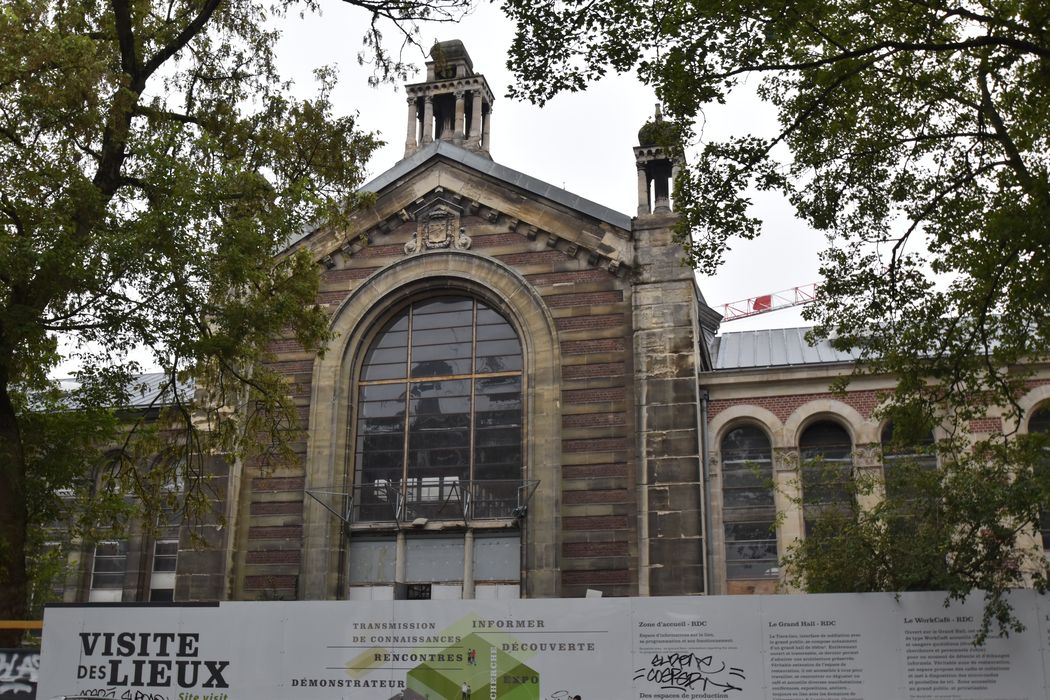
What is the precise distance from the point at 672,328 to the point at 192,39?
1035 cm

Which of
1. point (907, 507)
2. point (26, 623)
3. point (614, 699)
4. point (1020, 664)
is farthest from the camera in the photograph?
point (907, 507)

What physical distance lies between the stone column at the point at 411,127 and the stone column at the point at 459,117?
1560mm

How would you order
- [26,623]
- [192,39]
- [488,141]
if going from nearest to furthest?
1. [26,623]
2. [192,39]
3. [488,141]

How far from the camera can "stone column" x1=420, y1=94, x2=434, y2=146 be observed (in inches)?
1091

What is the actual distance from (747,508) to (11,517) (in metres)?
15.0

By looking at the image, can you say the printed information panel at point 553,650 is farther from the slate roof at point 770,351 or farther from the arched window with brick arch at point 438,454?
the slate roof at point 770,351

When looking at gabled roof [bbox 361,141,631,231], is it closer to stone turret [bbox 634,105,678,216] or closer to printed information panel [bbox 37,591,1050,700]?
stone turret [bbox 634,105,678,216]

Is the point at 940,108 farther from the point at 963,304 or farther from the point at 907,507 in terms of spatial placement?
the point at 907,507

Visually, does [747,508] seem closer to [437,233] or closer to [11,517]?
[437,233]

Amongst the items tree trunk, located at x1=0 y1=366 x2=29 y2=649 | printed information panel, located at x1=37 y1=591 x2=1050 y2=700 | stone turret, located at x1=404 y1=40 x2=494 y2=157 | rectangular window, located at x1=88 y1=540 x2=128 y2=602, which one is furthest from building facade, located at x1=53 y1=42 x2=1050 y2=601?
printed information panel, located at x1=37 y1=591 x2=1050 y2=700

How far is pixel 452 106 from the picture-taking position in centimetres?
2839

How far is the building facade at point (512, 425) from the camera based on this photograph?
2008 centimetres

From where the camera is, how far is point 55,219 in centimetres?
1424

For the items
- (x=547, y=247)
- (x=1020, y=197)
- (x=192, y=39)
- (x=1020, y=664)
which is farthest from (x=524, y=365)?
(x=1020, y=664)
